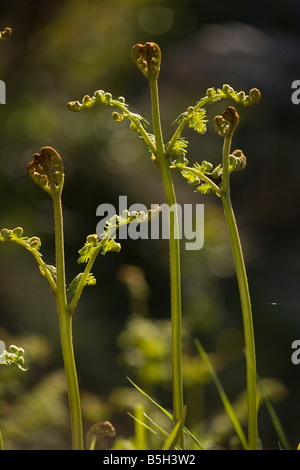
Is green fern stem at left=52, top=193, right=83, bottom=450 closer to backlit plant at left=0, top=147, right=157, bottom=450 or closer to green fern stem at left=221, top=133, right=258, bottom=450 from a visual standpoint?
backlit plant at left=0, top=147, right=157, bottom=450

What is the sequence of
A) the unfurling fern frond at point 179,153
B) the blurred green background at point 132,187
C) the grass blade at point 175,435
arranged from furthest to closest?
the blurred green background at point 132,187
the unfurling fern frond at point 179,153
the grass blade at point 175,435

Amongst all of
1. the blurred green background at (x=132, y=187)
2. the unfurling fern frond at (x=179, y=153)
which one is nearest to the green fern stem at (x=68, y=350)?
the unfurling fern frond at (x=179, y=153)

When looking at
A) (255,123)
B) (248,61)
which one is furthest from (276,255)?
(248,61)

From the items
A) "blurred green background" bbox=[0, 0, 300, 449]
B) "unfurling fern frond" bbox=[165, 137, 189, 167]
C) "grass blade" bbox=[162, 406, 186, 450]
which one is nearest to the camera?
"grass blade" bbox=[162, 406, 186, 450]

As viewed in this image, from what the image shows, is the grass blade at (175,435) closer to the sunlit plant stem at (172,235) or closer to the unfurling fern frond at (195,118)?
the sunlit plant stem at (172,235)

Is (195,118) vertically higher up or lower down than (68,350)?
higher up

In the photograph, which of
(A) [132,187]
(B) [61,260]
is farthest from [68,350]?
(A) [132,187]

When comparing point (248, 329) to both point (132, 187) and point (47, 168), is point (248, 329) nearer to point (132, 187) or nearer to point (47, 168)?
point (47, 168)

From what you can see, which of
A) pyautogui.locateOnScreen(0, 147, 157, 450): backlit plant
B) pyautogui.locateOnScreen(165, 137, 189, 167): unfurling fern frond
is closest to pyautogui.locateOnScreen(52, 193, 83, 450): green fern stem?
pyautogui.locateOnScreen(0, 147, 157, 450): backlit plant
